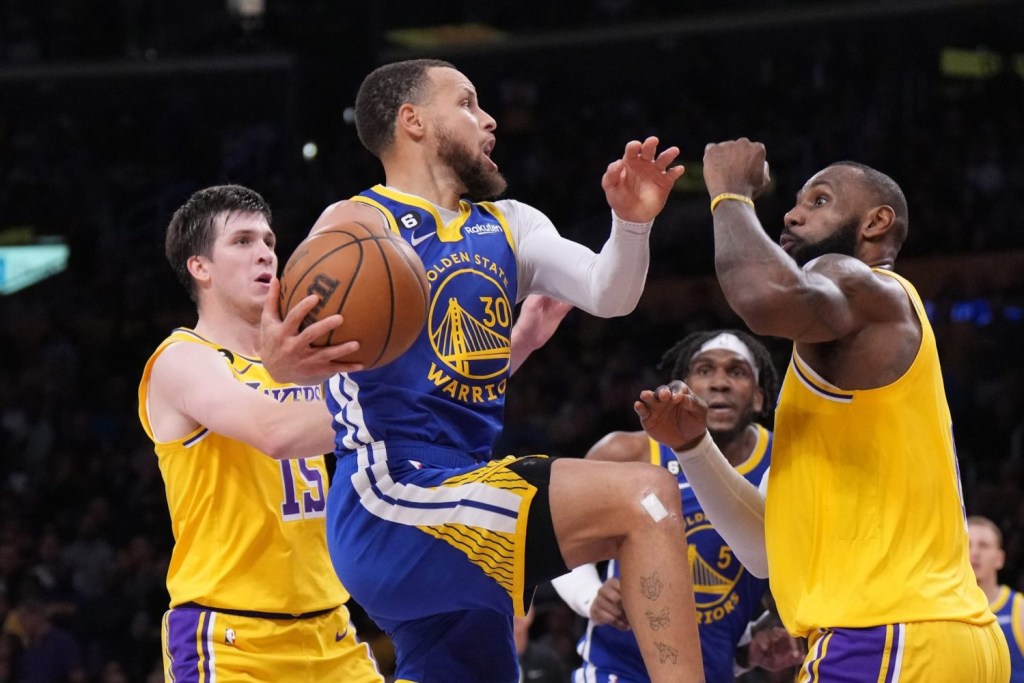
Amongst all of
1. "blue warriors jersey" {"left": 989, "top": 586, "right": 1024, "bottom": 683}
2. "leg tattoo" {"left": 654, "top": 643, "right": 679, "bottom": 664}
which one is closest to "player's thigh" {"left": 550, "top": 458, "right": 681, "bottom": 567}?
"leg tattoo" {"left": 654, "top": 643, "right": 679, "bottom": 664}

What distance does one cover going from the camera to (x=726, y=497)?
386 cm

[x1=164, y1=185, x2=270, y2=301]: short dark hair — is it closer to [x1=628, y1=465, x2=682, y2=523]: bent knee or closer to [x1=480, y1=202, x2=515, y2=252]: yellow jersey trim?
[x1=480, y1=202, x2=515, y2=252]: yellow jersey trim

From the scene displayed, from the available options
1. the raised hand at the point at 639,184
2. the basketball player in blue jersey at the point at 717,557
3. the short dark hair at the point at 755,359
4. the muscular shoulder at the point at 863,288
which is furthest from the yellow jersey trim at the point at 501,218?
the short dark hair at the point at 755,359

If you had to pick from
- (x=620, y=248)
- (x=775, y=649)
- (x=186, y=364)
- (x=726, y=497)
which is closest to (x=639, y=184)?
(x=620, y=248)

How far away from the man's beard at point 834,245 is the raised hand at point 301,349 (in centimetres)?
123

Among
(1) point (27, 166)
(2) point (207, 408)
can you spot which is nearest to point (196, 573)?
(2) point (207, 408)

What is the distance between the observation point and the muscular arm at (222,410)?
12.8 feet

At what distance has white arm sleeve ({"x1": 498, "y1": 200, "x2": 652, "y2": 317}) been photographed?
3.64 metres

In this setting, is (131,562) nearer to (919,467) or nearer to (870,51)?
(919,467)

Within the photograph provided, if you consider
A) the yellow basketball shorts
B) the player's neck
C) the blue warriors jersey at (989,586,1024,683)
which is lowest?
the blue warriors jersey at (989,586,1024,683)

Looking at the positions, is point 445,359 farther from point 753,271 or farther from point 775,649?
point 775,649

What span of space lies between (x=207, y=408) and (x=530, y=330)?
103cm

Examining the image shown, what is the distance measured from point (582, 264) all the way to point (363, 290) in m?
0.78

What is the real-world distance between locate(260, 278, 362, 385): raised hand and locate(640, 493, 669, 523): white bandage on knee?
76 centimetres
